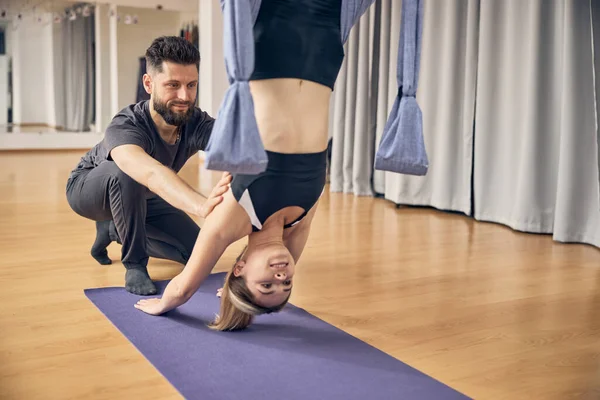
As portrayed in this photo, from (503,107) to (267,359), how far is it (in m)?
2.61

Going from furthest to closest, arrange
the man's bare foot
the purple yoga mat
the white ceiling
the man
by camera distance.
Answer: the white ceiling
the man's bare foot
the man
the purple yoga mat

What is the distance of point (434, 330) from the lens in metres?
2.23

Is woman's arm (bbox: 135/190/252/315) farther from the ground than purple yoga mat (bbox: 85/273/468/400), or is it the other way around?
woman's arm (bbox: 135/190/252/315)

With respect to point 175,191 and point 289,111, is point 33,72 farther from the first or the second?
point 289,111

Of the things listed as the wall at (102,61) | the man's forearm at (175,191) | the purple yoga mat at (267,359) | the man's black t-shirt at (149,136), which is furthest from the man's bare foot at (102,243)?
the wall at (102,61)

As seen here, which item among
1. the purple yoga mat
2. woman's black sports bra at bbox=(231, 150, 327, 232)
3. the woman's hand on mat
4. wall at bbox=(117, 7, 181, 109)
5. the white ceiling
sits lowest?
the purple yoga mat

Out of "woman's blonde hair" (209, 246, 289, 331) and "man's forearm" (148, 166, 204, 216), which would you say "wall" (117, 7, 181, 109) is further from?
"woman's blonde hair" (209, 246, 289, 331)

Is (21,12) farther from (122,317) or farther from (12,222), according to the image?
(122,317)

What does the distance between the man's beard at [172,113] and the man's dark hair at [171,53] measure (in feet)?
0.44

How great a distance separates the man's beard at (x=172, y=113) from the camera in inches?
101

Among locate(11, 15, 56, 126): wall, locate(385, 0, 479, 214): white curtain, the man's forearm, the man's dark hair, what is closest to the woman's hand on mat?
the man's forearm

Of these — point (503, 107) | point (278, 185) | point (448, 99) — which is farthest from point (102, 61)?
point (278, 185)

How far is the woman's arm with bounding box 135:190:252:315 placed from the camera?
197 cm

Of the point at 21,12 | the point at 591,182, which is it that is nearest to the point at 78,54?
the point at 21,12
